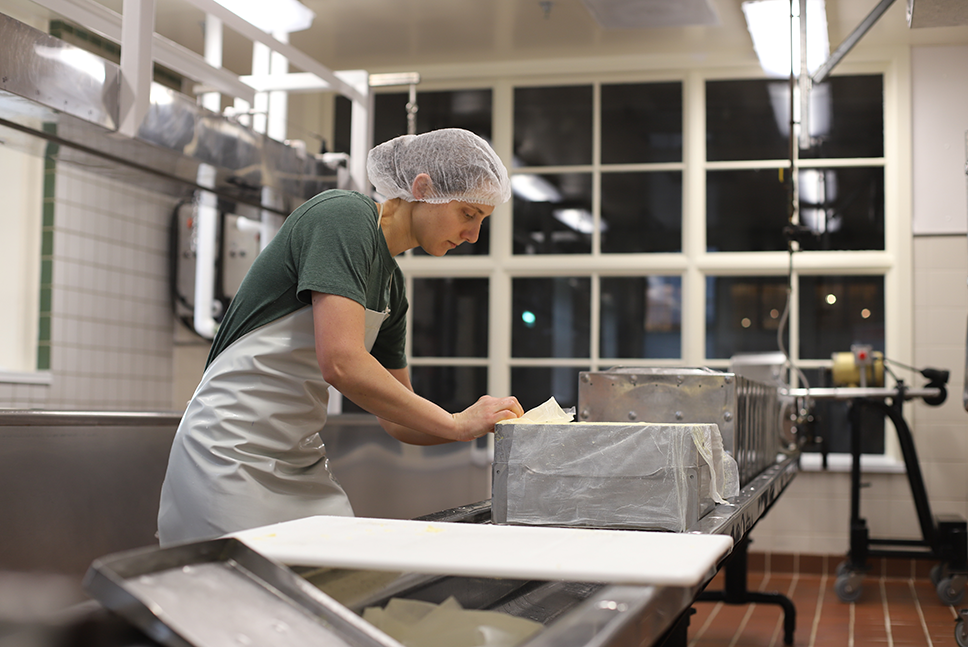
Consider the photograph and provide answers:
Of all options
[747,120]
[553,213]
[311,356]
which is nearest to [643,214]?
[553,213]

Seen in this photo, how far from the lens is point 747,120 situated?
5.06 m

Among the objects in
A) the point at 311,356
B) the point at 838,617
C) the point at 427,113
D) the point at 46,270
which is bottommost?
the point at 838,617

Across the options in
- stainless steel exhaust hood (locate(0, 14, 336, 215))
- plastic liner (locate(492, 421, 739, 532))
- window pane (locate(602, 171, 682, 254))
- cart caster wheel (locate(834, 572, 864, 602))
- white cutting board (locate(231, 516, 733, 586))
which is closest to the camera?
white cutting board (locate(231, 516, 733, 586))

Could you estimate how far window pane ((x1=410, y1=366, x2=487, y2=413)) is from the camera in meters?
5.26

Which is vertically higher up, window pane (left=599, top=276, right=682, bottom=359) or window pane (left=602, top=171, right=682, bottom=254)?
window pane (left=602, top=171, right=682, bottom=254)

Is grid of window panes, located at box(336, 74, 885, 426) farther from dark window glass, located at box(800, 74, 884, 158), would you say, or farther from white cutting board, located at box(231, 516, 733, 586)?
white cutting board, located at box(231, 516, 733, 586)

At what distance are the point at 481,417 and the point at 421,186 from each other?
0.46m

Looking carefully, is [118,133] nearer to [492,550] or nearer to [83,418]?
[83,418]

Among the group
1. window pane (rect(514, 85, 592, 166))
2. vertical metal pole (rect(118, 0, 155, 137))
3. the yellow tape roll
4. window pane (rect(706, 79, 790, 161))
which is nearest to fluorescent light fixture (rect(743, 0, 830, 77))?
window pane (rect(706, 79, 790, 161))

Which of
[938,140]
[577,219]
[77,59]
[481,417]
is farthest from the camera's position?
[577,219]

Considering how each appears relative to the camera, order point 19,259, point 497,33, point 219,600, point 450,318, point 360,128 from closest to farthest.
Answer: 1. point 219,600
2. point 360,128
3. point 19,259
4. point 497,33
5. point 450,318

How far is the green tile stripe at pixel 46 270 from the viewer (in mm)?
4477

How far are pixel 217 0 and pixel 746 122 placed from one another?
304 centimetres

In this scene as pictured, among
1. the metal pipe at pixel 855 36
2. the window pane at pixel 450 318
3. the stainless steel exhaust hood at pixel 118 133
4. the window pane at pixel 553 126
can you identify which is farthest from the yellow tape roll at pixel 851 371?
the stainless steel exhaust hood at pixel 118 133
